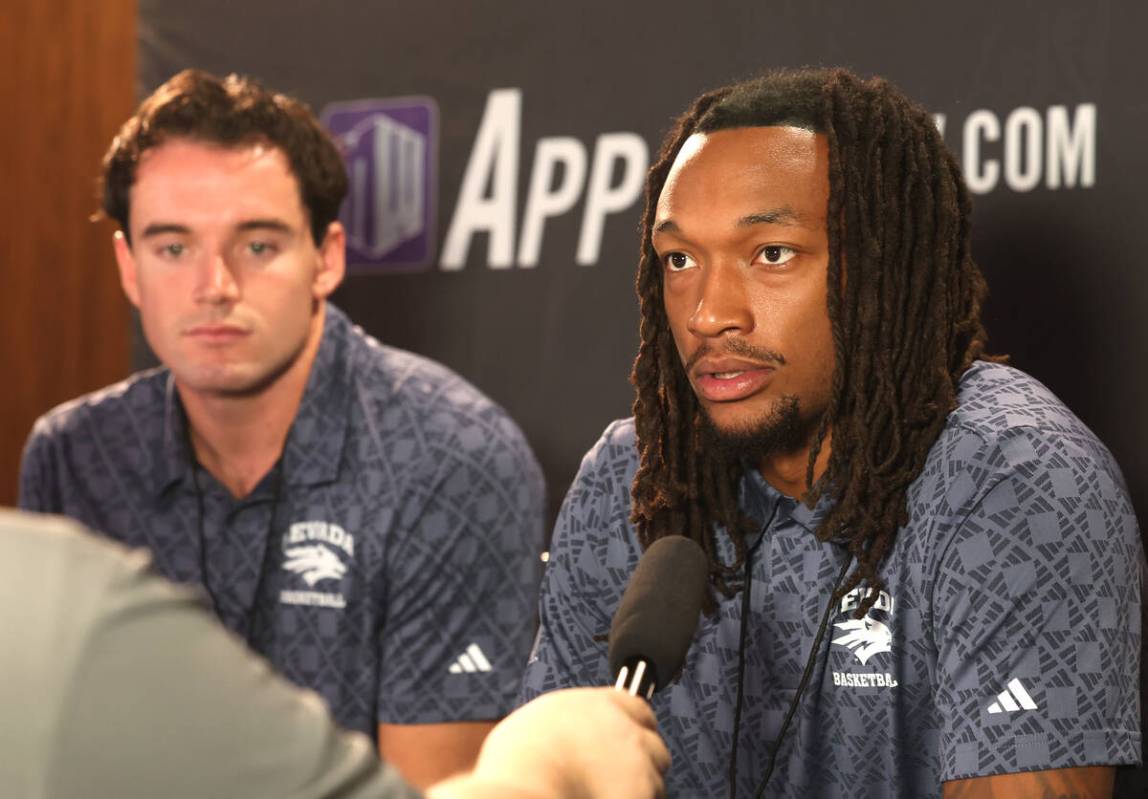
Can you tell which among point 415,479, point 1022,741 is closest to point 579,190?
point 415,479

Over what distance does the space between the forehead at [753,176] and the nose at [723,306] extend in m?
0.07

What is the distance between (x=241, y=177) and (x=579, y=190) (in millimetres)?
567

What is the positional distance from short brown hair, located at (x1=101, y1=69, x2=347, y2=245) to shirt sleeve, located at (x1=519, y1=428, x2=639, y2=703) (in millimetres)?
924

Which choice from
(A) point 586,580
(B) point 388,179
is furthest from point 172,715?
(B) point 388,179

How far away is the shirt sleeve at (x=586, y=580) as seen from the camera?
6.63ft

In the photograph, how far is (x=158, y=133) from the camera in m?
2.77

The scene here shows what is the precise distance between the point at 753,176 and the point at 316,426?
104 cm

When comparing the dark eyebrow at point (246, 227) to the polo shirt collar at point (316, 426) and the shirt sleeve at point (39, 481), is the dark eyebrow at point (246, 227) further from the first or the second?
the shirt sleeve at point (39, 481)

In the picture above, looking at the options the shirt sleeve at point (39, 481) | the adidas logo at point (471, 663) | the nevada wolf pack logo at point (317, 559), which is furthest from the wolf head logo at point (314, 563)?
the shirt sleeve at point (39, 481)

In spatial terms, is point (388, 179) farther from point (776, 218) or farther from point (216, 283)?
point (776, 218)

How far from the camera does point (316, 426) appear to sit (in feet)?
8.78

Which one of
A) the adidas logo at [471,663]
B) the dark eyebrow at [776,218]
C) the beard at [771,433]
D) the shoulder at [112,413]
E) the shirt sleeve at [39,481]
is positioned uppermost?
the dark eyebrow at [776,218]

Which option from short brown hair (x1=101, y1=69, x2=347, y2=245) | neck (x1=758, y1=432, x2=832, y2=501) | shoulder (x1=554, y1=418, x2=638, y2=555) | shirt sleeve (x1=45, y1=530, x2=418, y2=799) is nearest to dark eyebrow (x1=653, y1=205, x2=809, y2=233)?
neck (x1=758, y1=432, x2=832, y2=501)

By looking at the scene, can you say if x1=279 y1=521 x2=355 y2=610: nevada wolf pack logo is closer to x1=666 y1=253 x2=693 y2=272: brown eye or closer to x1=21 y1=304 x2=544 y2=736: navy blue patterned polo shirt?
x1=21 y1=304 x2=544 y2=736: navy blue patterned polo shirt
